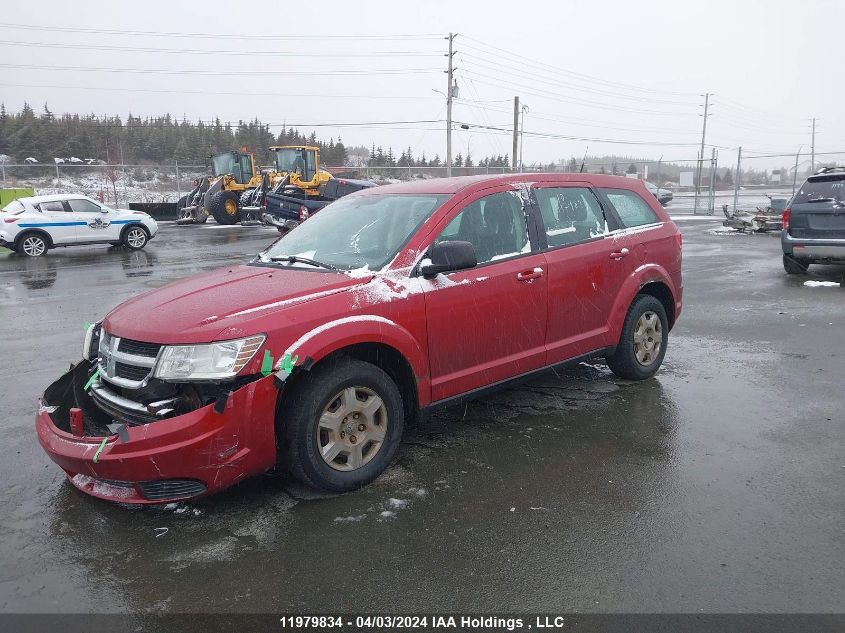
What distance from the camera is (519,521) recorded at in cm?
339

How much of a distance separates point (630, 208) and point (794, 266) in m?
7.51

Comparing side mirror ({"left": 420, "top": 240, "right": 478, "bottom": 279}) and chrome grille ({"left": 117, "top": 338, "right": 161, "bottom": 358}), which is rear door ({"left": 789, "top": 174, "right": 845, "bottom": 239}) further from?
chrome grille ({"left": 117, "top": 338, "right": 161, "bottom": 358})

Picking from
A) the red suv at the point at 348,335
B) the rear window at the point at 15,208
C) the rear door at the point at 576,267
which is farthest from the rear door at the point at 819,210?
the rear window at the point at 15,208

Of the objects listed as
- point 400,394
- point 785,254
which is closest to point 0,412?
point 400,394

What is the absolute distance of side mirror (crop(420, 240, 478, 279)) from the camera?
3898 mm

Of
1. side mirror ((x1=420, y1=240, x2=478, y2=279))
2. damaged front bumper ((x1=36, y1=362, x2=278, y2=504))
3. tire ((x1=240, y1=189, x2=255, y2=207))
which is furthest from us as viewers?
tire ((x1=240, y1=189, x2=255, y2=207))

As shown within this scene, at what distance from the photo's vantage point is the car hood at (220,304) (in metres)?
3.31

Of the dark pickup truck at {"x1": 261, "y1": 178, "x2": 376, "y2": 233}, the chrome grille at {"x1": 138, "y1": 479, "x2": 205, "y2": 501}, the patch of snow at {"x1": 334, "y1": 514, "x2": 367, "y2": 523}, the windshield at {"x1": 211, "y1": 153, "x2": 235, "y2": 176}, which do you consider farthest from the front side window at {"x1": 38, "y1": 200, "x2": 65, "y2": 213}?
the patch of snow at {"x1": 334, "y1": 514, "x2": 367, "y2": 523}

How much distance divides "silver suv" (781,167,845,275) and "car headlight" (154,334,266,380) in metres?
10.3

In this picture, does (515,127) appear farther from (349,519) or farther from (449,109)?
(349,519)

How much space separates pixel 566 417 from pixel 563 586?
2104mm

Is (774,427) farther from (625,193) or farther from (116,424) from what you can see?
(116,424)

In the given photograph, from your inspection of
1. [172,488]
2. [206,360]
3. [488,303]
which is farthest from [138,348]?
[488,303]

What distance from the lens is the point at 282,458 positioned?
11.6ft
